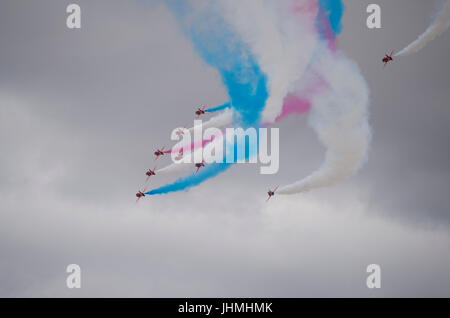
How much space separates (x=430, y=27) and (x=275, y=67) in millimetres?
12195

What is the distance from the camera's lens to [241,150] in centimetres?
5975

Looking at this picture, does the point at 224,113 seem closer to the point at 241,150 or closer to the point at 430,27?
the point at 241,150

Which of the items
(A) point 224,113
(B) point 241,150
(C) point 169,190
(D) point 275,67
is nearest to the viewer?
(D) point 275,67
